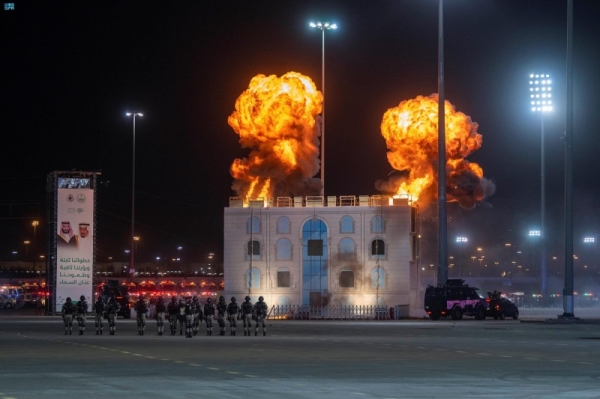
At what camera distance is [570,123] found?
51000mm

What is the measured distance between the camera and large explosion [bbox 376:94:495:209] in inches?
3103

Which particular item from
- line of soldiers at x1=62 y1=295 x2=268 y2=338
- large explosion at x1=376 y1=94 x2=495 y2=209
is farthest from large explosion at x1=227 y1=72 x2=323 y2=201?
line of soldiers at x1=62 y1=295 x2=268 y2=338

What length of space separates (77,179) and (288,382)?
5060cm

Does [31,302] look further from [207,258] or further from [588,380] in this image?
[588,380]

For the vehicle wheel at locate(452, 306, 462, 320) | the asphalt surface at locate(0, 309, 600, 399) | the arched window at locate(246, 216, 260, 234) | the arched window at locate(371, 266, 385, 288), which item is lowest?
the vehicle wheel at locate(452, 306, 462, 320)

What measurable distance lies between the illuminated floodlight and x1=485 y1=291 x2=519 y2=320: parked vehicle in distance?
1871cm

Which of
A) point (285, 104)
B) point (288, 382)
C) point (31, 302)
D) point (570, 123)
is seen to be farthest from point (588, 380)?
point (31, 302)

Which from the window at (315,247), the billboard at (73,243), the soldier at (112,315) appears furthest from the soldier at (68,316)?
the window at (315,247)

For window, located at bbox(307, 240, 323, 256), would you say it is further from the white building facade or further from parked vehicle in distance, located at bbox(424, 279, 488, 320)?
parked vehicle in distance, located at bbox(424, 279, 488, 320)

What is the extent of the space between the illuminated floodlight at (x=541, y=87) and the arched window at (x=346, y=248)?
1783cm

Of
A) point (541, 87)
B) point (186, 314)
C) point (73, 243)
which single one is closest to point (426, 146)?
point (541, 87)

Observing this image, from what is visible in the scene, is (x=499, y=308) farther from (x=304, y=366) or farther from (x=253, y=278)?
(x=304, y=366)

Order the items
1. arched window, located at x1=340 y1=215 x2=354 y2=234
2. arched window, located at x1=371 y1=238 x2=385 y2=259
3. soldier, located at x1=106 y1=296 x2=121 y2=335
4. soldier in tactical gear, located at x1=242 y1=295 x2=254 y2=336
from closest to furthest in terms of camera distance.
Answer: soldier in tactical gear, located at x1=242 y1=295 x2=254 y2=336 < soldier, located at x1=106 y1=296 x2=121 y2=335 < arched window, located at x1=371 y1=238 x2=385 y2=259 < arched window, located at x1=340 y1=215 x2=354 y2=234

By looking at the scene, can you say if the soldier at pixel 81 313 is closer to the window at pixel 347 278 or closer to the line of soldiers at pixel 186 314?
the line of soldiers at pixel 186 314
